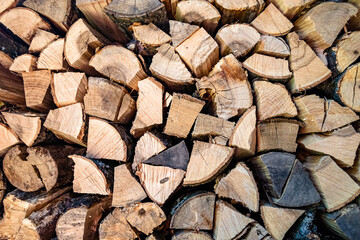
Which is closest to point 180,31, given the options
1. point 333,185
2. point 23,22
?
point 23,22

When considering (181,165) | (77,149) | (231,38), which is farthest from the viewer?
(77,149)

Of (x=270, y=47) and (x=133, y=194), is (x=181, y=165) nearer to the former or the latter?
(x=133, y=194)

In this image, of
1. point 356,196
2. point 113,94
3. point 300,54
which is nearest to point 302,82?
point 300,54

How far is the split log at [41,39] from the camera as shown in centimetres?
189

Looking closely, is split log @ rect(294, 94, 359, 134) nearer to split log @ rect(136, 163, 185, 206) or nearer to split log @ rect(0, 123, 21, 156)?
split log @ rect(136, 163, 185, 206)

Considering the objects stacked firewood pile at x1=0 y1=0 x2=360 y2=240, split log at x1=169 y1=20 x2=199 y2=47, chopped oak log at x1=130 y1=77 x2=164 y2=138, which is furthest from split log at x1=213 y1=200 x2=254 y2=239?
split log at x1=169 y1=20 x2=199 y2=47

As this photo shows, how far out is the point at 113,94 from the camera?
1715mm

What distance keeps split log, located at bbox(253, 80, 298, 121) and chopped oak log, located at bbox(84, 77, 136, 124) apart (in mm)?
962

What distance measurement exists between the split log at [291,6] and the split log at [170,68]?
2.93 feet

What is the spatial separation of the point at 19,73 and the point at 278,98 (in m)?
2.09

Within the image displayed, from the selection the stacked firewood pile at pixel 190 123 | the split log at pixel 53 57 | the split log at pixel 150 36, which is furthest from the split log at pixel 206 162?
the split log at pixel 53 57

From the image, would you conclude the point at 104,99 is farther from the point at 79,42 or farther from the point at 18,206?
the point at 18,206

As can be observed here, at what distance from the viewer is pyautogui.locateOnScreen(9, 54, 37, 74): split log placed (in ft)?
6.15

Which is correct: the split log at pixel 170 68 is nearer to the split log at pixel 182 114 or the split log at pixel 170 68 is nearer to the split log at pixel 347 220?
the split log at pixel 182 114
